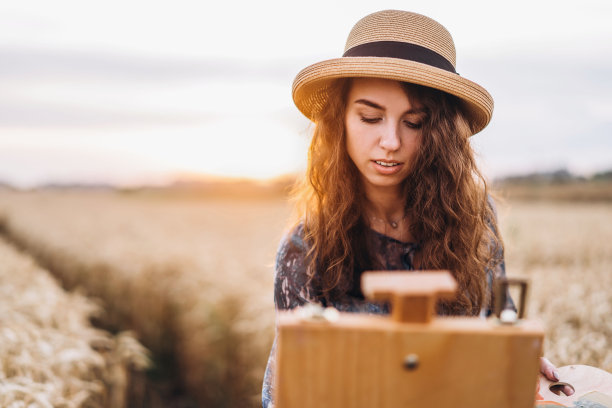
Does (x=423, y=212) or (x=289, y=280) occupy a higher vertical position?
(x=423, y=212)

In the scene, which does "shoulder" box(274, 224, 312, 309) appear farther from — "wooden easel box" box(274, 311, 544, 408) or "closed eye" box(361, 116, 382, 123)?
"wooden easel box" box(274, 311, 544, 408)

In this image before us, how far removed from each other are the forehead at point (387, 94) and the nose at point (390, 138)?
81mm

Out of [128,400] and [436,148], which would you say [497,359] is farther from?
[128,400]

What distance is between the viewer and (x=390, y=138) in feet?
5.27

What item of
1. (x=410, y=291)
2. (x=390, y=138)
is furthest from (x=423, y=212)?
(x=410, y=291)

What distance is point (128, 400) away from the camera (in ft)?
12.6

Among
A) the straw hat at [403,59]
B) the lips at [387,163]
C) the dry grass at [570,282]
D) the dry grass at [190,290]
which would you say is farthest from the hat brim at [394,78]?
the dry grass at [570,282]

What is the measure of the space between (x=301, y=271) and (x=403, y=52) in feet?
3.03

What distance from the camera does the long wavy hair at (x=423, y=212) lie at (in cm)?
184

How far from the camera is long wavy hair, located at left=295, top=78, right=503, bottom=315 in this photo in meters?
1.84

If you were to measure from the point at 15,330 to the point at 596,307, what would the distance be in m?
3.89

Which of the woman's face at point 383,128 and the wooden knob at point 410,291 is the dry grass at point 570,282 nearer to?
the woman's face at point 383,128

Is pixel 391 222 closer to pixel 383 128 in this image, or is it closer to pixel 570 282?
pixel 383 128

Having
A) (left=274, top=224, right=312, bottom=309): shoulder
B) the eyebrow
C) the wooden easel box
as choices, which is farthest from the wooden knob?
(left=274, top=224, right=312, bottom=309): shoulder
